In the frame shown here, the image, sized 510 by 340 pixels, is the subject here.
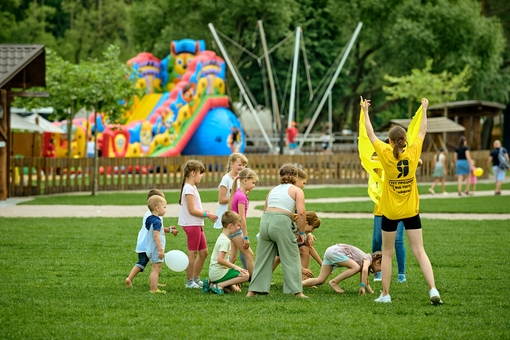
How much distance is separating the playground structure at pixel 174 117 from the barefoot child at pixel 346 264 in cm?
2533

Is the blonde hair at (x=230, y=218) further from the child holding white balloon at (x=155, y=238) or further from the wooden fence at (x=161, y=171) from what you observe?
the wooden fence at (x=161, y=171)

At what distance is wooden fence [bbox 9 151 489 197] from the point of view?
2581cm

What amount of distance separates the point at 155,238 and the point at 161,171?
19.8m

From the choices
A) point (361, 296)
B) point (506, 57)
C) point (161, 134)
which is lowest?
point (361, 296)

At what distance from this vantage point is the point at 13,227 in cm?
1591

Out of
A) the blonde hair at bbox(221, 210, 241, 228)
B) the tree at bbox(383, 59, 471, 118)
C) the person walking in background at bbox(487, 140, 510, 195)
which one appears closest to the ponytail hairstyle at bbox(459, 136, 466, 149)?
the person walking in background at bbox(487, 140, 510, 195)

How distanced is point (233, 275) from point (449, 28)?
1503 inches

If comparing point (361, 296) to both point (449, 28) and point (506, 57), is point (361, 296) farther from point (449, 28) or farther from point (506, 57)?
point (506, 57)

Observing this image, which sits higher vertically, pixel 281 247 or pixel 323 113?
pixel 323 113

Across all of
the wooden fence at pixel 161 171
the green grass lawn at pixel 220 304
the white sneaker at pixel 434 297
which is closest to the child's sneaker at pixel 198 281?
the green grass lawn at pixel 220 304

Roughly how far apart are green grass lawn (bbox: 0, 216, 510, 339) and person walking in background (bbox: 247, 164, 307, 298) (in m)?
0.17

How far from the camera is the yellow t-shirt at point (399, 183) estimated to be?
28.7 ft

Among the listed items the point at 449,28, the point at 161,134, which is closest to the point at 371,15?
the point at 449,28

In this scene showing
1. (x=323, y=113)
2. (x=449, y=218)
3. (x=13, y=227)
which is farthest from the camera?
(x=323, y=113)
